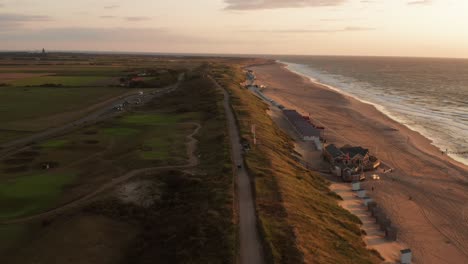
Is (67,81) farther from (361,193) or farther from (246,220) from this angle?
(246,220)

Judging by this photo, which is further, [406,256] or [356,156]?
[356,156]

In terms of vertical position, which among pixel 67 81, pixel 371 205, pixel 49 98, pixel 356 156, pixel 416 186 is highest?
pixel 67 81

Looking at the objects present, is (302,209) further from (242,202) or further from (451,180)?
(451,180)

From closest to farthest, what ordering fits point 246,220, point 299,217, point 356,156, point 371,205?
point 246,220
point 299,217
point 371,205
point 356,156

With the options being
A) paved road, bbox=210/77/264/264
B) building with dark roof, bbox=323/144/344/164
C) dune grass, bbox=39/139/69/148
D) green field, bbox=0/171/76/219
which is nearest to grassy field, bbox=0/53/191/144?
dune grass, bbox=39/139/69/148

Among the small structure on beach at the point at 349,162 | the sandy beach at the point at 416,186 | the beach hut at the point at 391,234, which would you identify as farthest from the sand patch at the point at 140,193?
the small structure on beach at the point at 349,162

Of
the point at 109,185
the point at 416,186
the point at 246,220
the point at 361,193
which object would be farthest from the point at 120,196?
the point at 416,186
